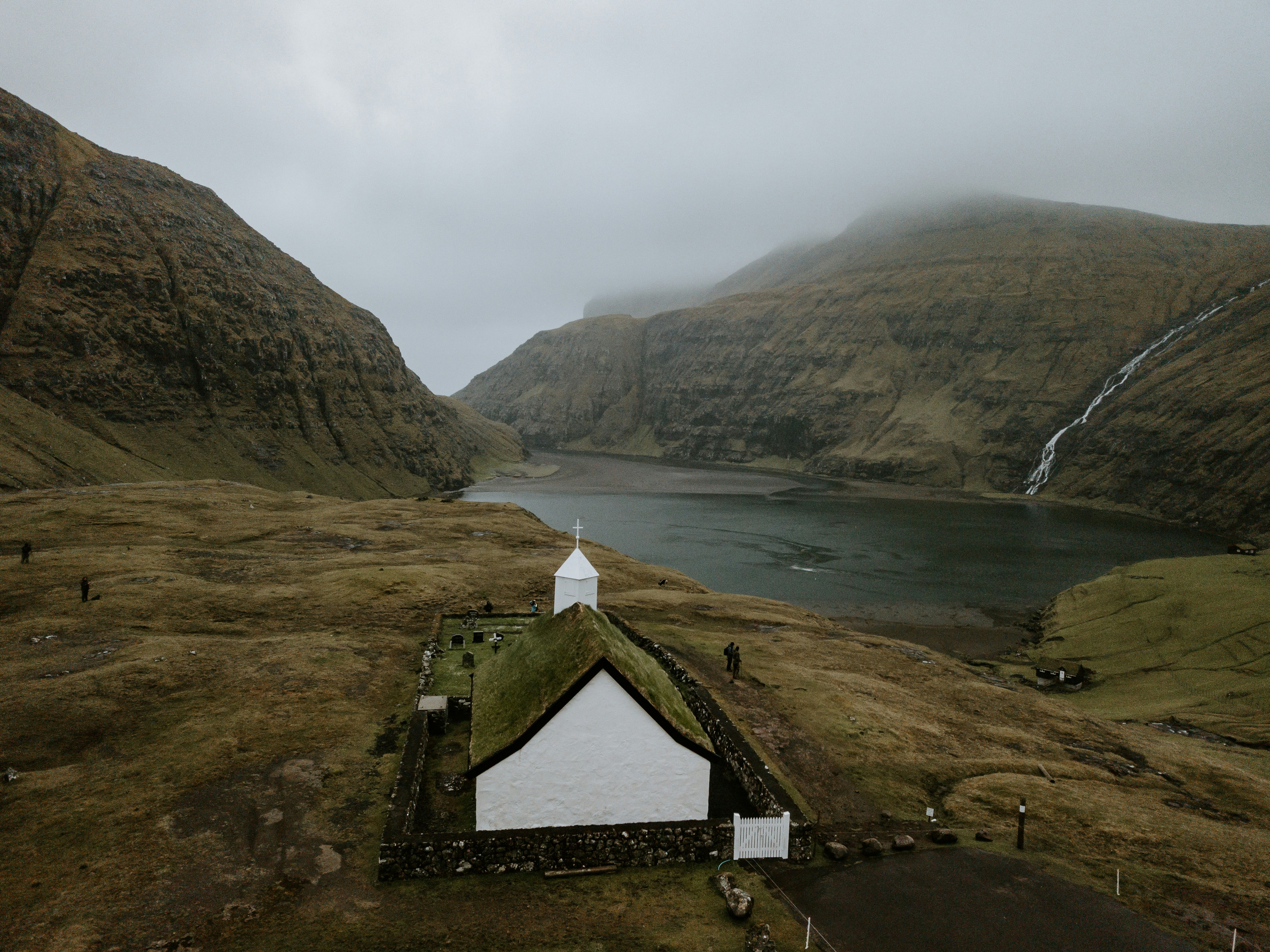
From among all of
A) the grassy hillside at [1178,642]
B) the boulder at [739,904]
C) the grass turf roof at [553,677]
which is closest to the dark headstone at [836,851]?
the boulder at [739,904]

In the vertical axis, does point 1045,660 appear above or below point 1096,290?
below

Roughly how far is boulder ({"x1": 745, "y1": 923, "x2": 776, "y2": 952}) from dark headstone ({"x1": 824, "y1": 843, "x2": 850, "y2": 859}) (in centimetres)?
362

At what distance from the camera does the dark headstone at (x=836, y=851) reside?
17.7 meters

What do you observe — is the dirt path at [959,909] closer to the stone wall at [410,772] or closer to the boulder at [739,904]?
the boulder at [739,904]

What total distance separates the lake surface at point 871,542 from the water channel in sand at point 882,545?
32cm

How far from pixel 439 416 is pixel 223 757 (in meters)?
171

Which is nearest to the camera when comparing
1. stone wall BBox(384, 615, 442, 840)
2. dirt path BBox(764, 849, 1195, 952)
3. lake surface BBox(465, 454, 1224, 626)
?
dirt path BBox(764, 849, 1195, 952)

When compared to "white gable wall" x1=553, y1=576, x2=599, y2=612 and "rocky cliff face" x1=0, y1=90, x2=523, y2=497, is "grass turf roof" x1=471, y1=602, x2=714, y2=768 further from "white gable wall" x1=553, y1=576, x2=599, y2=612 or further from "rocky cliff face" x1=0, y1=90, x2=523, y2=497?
"rocky cliff face" x1=0, y1=90, x2=523, y2=497

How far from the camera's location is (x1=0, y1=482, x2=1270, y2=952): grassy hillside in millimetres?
14773

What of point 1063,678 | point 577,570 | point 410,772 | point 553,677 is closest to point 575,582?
point 577,570

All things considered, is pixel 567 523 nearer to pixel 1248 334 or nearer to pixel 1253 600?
pixel 1253 600

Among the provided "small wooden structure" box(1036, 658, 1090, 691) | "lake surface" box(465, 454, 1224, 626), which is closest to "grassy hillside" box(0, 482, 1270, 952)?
"small wooden structure" box(1036, 658, 1090, 691)

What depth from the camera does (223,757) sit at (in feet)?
67.3

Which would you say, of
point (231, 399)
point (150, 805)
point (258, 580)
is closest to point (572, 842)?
point (150, 805)
